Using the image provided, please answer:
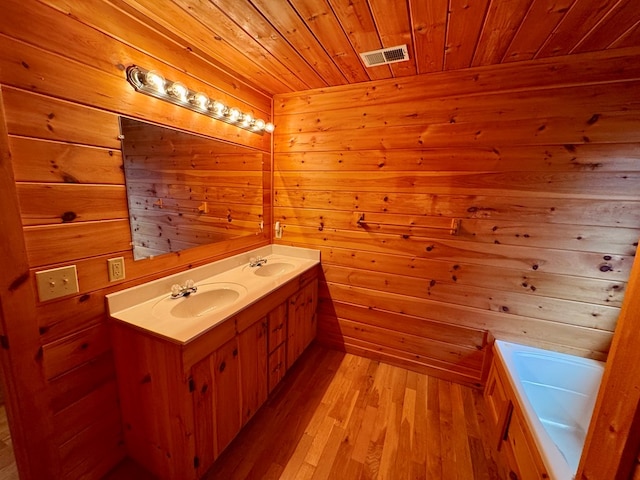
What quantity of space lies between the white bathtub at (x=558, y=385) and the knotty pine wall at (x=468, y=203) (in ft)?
0.37

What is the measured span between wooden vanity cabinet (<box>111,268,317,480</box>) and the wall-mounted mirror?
55 cm

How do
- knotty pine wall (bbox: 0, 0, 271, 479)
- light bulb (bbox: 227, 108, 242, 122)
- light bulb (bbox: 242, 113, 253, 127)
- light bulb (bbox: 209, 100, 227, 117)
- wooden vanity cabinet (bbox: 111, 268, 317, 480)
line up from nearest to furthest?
knotty pine wall (bbox: 0, 0, 271, 479), wooden vanity cabinet (bbox: 111, 268, 317, 480), light bulb (bbox: 209, 100, 227, 117), light bulb (bbox: 227, 108, 242, 122), light bulb (bbox: 242, 113, 253, 127)

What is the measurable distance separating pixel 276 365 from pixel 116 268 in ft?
3.75

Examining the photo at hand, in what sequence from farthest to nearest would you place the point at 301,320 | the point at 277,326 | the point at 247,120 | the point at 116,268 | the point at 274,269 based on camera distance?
the point at 274,269 < the point at 301,320 < the point at 247,120 < the point at 277,326 < the point at 116,268

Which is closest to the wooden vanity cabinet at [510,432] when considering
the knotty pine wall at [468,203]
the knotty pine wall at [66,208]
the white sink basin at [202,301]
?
the knotty pine wall at [468,203]

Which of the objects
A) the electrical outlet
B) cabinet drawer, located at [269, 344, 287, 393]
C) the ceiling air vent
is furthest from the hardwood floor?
the ceiling air vent

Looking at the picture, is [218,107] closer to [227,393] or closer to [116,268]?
[116,268]

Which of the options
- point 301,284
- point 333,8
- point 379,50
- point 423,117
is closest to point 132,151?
point 333,8

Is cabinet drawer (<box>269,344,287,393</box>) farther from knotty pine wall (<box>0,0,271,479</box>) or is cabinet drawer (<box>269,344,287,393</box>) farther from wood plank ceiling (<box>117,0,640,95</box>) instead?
wood plank ceiling (<box>117,0,640,95</box>)

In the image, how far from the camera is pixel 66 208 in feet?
3.52

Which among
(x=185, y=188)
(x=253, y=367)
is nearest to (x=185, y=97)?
(x=185, y=188)

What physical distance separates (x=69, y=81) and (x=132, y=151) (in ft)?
1.05

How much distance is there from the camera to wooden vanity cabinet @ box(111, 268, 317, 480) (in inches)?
44.3

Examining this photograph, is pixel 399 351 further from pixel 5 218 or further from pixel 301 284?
pixel 5 218
